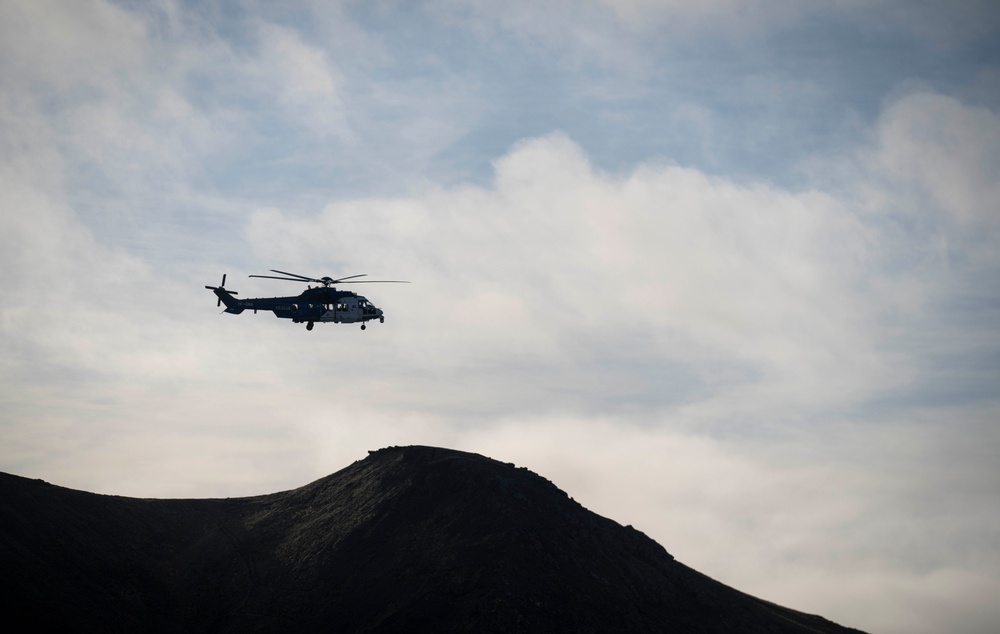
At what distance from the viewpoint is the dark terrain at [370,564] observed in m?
61.5

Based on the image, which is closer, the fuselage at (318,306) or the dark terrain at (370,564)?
the dark terrain at (370,564)

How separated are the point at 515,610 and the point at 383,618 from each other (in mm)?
→ 9964

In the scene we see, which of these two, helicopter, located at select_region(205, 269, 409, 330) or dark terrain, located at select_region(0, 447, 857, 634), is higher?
helicopter, located at select_region(205, 269, 409, 330)

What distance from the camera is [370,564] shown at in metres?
68.9

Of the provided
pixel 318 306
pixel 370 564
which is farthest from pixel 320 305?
pixel 370 564

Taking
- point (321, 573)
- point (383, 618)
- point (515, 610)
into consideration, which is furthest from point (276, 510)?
point (515, 610)

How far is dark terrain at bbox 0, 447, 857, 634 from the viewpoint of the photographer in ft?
202

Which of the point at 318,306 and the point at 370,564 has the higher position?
the point at 318,306

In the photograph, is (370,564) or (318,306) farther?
(318,306)

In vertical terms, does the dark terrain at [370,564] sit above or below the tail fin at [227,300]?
below

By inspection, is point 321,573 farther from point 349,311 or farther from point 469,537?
point 349,311

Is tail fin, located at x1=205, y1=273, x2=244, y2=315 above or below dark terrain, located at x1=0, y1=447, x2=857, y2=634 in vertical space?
above

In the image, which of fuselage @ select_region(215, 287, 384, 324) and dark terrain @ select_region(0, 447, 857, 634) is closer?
dark terrain @ select_region(0, 447, 857, 634)

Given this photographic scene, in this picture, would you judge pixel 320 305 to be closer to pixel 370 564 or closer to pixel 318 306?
pixel 318 306
